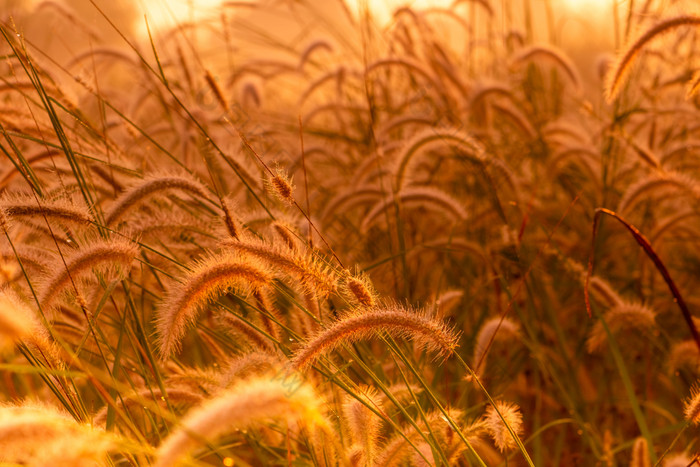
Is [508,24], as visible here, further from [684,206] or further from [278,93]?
[278,93]

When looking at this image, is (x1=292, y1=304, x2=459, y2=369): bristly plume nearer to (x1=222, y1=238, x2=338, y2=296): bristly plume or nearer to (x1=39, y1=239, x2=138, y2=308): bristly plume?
(x1=222, y1=238, x2=338, y2=296): bristly plume

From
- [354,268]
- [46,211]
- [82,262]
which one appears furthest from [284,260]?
[354,268]

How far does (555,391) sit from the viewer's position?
2.75 meters

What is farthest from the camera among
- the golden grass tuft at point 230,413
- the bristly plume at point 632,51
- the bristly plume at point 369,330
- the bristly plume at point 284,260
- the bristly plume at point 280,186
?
the bristly plume at point 632,51

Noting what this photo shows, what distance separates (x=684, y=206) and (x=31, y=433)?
3.00m

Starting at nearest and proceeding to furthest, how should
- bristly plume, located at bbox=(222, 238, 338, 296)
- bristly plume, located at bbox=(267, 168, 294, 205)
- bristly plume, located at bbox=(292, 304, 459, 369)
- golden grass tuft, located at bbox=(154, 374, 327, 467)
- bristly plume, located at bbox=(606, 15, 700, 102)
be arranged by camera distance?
golden grass tuft, located at bbox=(154, 374, 327, 467) → bristly plume, located at bbox=(292, 304, 459, 369) → bristly plume, located at bbox=(222, 238, 338, 296) → bristly plume, located at bbox=(267, 168, 294, 205) → bristly plume, located at bbox=(606, 15, 700, 102)

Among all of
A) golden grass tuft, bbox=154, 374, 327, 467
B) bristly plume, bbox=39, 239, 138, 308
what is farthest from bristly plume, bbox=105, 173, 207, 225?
golden grass tuft, bbox=154, 374, 327, 467

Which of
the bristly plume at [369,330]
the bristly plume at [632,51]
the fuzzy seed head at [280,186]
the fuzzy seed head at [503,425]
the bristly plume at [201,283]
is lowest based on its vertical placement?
the fuzzy seed head at [503,425]

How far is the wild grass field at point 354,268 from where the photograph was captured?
4.49 ft

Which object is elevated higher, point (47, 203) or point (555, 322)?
point (47, 203)

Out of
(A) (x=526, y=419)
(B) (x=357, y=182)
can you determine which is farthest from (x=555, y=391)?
(B) (x=357, y=182)

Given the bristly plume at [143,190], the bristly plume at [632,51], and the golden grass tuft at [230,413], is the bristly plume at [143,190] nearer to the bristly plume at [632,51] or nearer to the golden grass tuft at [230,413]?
the golden grass tuft at [230,413]

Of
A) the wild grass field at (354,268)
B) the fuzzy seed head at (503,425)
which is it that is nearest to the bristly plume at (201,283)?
the wild grass field at (354,268)

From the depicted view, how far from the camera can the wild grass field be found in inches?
53.9
